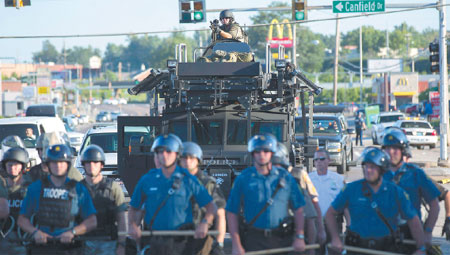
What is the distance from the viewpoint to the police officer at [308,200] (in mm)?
8062

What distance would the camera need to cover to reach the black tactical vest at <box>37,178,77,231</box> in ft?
25.1

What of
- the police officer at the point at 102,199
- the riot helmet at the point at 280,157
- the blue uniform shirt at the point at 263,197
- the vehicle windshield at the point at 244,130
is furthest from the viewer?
the vehicle windshield at the point at 244,130

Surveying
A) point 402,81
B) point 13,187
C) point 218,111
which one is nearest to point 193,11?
point 218,111

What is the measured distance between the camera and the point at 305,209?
808 cm

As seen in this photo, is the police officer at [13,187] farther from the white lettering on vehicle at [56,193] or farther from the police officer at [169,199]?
the police officer at [169,199]

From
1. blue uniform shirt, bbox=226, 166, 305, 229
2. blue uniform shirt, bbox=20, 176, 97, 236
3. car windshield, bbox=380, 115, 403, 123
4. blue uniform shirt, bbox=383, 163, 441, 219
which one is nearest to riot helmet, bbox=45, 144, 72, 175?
blue uniform shirt, bbox=20, 176, 97, 236

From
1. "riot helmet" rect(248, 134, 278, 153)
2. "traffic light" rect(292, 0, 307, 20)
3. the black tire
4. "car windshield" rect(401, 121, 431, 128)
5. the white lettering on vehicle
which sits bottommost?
the black tire

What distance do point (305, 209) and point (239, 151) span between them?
15.3ft

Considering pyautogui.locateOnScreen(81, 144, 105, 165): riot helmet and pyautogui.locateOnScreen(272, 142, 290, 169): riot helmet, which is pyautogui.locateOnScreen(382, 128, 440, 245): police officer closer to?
pyautogui.locateOnScreen(272, 142, 290, 169): riot helmet

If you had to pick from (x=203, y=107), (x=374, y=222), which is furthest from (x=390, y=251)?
(x=203, y=107)

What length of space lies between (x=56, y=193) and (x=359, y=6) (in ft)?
62.3

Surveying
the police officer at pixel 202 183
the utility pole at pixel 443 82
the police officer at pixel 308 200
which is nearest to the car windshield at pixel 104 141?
the police officer at pixel 308 200

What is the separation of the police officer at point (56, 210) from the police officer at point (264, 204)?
144 cm

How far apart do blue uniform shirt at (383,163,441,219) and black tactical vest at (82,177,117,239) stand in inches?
112
